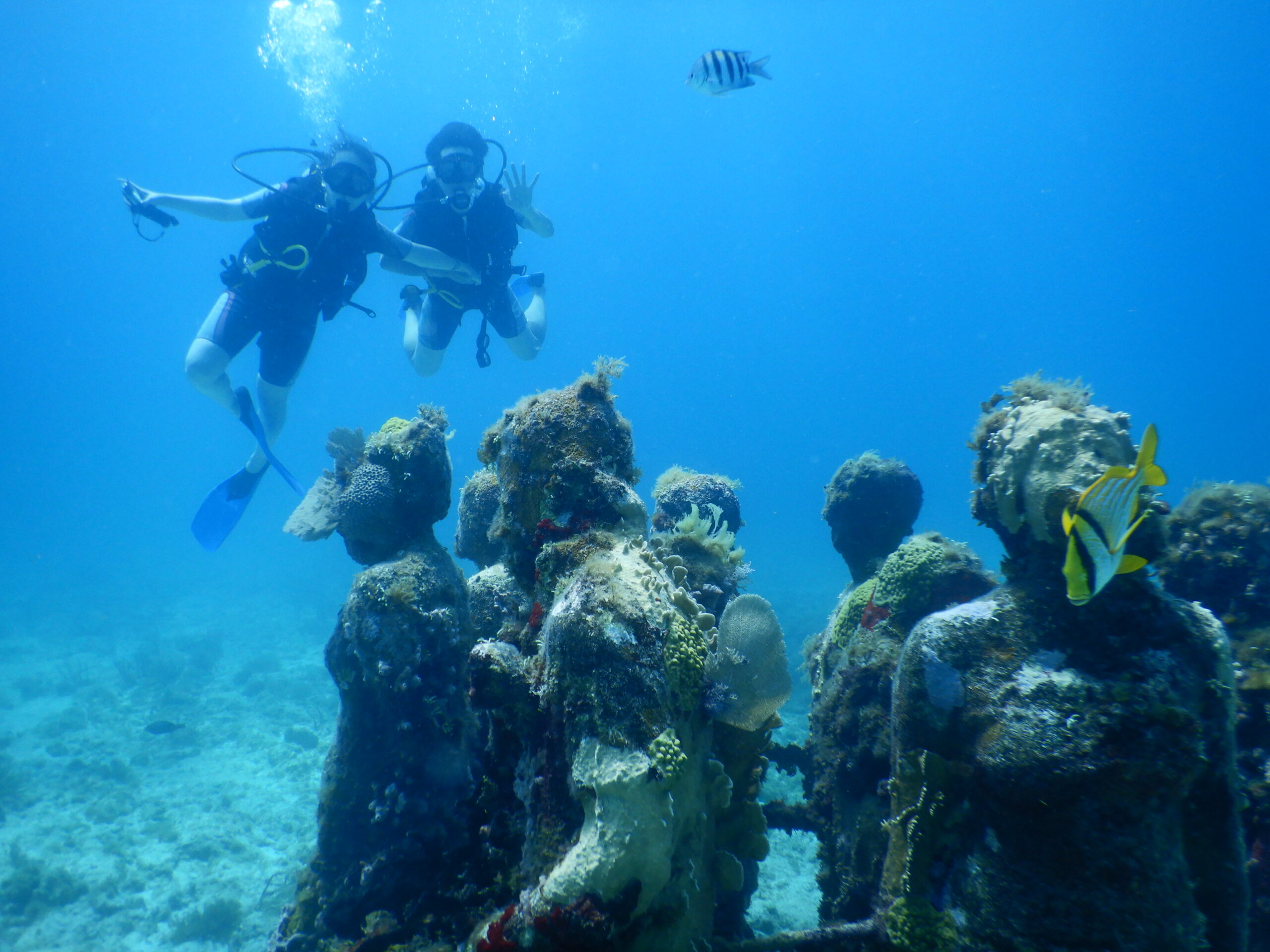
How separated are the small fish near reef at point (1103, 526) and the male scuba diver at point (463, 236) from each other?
10.6 m

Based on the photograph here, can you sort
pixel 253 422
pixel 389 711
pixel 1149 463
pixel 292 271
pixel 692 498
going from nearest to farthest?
pixel 1149 463 → pixel 389 711 → pixel 692 498 → pixel 292 271 → pixel 253 422

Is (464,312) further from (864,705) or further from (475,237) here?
(864,705)

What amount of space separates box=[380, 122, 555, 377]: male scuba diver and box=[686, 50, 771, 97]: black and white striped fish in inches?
163

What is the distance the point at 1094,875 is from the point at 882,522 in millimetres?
4495

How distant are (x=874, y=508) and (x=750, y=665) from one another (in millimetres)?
4089

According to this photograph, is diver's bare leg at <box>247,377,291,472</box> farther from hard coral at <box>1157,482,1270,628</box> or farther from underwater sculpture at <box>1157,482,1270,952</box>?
hard coral at <box>1157,482,1270,628</box>

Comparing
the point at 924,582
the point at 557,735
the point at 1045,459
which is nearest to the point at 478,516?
the point at 557,735

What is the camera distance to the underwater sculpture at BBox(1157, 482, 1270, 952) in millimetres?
3422

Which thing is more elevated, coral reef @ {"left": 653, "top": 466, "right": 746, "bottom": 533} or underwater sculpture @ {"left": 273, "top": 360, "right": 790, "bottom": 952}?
coral reef @ {"left": 653, "top": 466, "right": 746, "bottom": 533}

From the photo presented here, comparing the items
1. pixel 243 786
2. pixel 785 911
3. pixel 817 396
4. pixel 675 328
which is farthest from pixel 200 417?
pixel 785 911

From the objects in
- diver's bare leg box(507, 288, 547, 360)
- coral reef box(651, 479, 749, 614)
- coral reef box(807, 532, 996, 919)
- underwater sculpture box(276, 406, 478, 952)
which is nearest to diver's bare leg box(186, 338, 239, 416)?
diver's bare leg box(507, 288, 547, 360)

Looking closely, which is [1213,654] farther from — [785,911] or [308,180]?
[308,180]

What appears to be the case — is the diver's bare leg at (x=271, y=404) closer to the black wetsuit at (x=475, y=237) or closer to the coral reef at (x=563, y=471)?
the black wetsuit at (x=475, y=237)

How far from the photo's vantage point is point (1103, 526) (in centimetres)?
223
